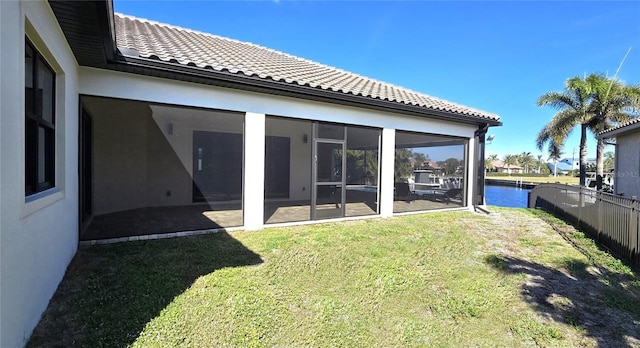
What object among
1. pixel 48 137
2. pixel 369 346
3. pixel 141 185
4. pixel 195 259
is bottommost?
pixel 369 346

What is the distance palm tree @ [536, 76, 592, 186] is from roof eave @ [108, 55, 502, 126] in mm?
14822

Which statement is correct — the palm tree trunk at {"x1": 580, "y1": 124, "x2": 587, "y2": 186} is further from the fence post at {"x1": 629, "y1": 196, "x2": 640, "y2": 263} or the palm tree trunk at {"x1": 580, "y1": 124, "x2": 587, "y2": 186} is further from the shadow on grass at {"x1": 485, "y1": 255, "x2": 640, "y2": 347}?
the shadow on grass at {"x1": 485, "y1": 255, "x2": 640, "y2": 347}

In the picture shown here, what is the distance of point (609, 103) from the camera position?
733 inches

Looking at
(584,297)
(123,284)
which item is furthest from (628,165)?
Answer: (123,284)

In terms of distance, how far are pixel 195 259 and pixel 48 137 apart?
8.76 feet

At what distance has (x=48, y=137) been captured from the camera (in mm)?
3994

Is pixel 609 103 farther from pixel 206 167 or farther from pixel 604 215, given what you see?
pixel 206 167

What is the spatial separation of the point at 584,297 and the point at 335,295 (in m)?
3.82

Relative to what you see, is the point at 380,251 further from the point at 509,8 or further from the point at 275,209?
the point at 509,8

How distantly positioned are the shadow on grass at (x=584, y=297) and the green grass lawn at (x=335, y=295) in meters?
0.02

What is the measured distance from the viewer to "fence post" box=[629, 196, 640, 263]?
605 cm

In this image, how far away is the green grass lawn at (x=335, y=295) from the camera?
10.7 feet

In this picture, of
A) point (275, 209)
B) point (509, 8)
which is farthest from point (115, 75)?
point (509, 8)

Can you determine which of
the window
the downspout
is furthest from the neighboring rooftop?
the window
